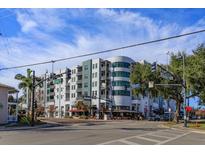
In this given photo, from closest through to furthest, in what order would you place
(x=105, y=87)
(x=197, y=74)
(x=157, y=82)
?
(x=197, y=74) < (x=157, y=82) < (x=105, y=87)

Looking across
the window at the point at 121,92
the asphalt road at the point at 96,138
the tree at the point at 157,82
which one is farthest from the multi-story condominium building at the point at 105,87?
the asphalt road at the point at 96,138

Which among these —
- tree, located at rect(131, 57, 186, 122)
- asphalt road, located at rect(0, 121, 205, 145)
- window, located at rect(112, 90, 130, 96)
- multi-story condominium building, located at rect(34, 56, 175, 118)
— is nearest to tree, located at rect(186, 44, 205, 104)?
tree, located at rect(131, 57, 186, 122)

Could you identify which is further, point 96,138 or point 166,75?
point 166,75

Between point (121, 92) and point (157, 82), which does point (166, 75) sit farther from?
point (121, 92)

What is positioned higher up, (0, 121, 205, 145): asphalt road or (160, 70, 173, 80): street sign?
(160, 70, 173, 80): street sign

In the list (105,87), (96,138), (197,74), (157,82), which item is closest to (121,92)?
(105,87)

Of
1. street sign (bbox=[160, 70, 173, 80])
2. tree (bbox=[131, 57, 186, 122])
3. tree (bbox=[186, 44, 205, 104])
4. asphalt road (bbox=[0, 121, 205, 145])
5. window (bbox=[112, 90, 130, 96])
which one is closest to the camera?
asphalt road (bbox=[0, 121, 205, 145])

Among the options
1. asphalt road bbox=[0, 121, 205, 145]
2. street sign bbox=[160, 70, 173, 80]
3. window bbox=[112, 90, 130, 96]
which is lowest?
asphalt road bbox=[0, 121, 205, 145]

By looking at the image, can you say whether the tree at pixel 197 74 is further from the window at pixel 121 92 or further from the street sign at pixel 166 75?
the window at pixel 121 92

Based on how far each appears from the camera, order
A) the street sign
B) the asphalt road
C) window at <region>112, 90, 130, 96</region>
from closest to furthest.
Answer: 1. the asphalt road
2. the street sign
3. window at <region>112, 90, 130, 96</region>

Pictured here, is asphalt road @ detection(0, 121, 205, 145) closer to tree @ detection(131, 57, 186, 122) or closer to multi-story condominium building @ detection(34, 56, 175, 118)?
tree @ detection(131, 57, 186, 122)

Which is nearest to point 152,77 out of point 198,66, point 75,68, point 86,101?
point 198,66

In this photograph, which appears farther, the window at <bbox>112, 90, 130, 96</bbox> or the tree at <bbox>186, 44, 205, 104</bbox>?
the window at <bbox>112, 90, 130, 96</bbox>
